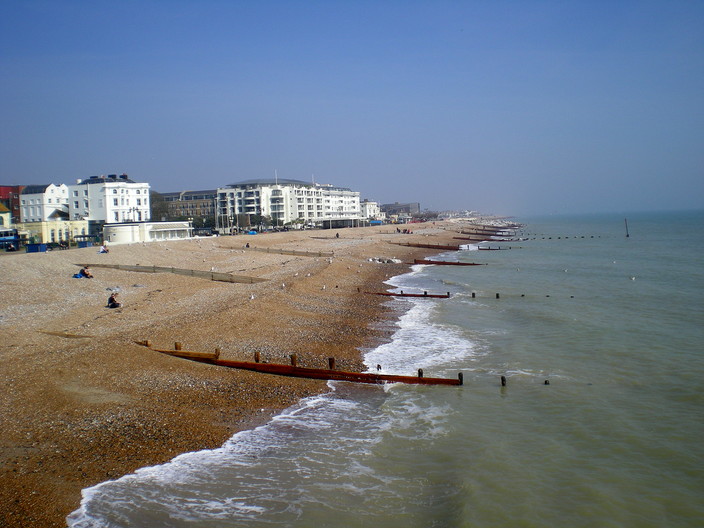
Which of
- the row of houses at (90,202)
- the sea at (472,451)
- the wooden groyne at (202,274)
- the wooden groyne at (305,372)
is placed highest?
the row of houses at (90,202)

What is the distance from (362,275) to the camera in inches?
1364

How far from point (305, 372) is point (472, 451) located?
4.91 m

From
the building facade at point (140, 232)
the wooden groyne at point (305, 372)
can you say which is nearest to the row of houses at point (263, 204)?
the building facade at point (140, 232)

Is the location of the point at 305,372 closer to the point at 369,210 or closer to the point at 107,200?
the point at 107,200

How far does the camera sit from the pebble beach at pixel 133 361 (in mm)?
8273

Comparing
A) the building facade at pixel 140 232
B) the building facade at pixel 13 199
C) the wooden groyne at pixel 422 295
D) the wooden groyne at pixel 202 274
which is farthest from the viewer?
the building facade at pixel 13 199

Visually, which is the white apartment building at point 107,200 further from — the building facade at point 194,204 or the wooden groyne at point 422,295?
the wooden groyne at point 422,295

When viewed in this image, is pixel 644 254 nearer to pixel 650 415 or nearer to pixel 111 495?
pixel 650 415

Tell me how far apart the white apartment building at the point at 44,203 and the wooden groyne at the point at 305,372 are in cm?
6118

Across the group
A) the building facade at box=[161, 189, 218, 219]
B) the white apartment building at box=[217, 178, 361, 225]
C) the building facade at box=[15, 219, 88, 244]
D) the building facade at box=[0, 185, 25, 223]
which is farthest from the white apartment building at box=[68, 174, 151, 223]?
the building facade at box=[161, 189, 218, 219]

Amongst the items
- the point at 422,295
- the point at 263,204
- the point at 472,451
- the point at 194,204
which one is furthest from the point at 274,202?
the point at 472,451

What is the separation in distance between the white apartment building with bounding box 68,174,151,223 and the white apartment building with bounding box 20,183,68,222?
5.30 ft

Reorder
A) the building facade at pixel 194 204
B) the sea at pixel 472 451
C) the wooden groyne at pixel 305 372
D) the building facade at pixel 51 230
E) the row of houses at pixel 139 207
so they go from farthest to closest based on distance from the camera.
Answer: the building facade at pixel 194 204 → the row of houses at pixel 139 207 → the building facade at pixel 51 230 → the wooden groyne at pixel 305 372 → the sea at pixel 472 451

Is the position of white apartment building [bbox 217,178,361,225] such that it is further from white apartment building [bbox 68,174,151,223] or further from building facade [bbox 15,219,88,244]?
building facade [bbox 15,219,88,244]
